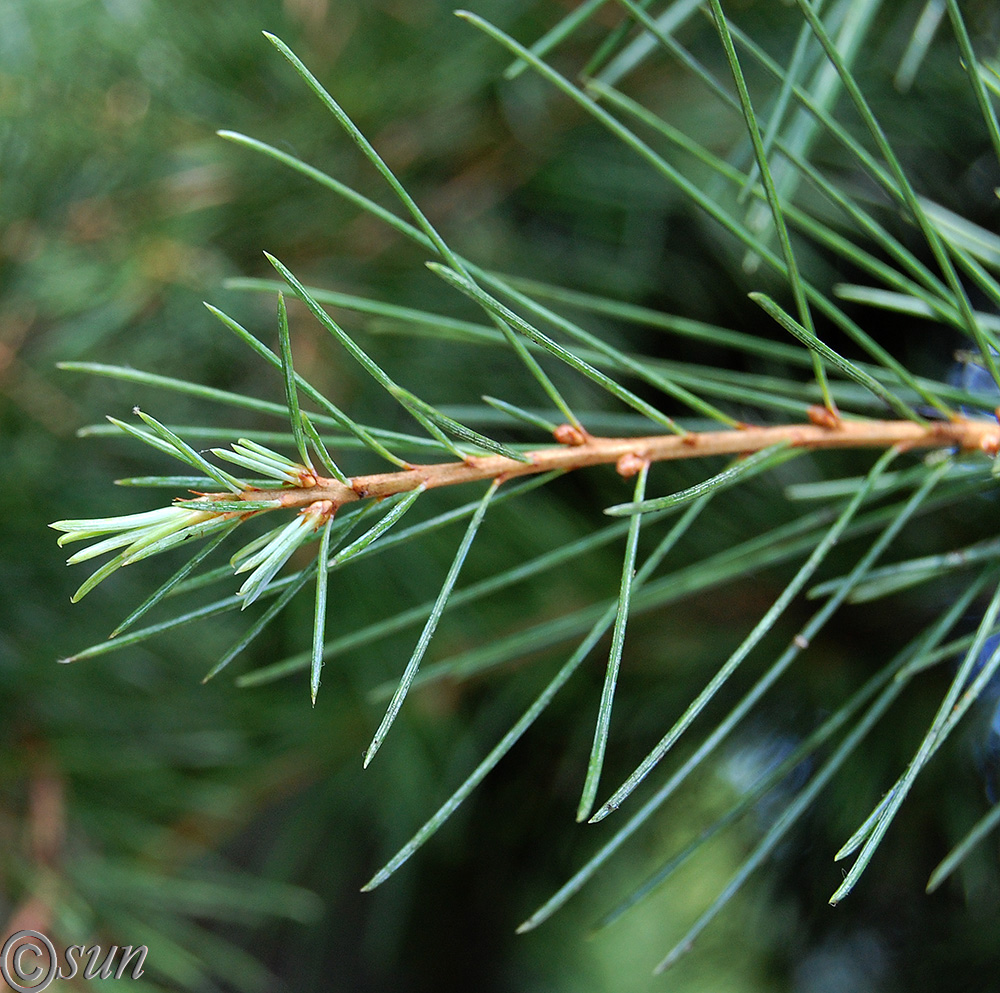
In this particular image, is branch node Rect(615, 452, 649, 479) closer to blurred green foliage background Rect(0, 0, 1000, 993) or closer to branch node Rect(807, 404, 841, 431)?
branch node Rect(807, 404, 841, 431)

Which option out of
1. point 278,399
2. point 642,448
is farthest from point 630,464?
point 278,399

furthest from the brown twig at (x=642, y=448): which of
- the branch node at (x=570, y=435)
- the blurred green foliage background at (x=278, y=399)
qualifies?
the blurred green foliage background at (x=278, y=399)

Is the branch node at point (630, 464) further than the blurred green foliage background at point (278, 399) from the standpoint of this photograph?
No

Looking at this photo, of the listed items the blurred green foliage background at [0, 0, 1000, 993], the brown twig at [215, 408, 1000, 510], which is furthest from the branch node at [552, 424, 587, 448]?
the blurred green foliage background at [0, 0, 1000, 993]

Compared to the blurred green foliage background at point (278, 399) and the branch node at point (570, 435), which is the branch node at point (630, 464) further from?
the blurred green foliage background at point (278, 399)

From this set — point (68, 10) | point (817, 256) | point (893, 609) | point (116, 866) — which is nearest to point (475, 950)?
point (116, 866)

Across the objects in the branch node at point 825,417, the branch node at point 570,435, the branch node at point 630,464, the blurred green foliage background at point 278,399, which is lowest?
the blurred green foliage background at point 278,399
